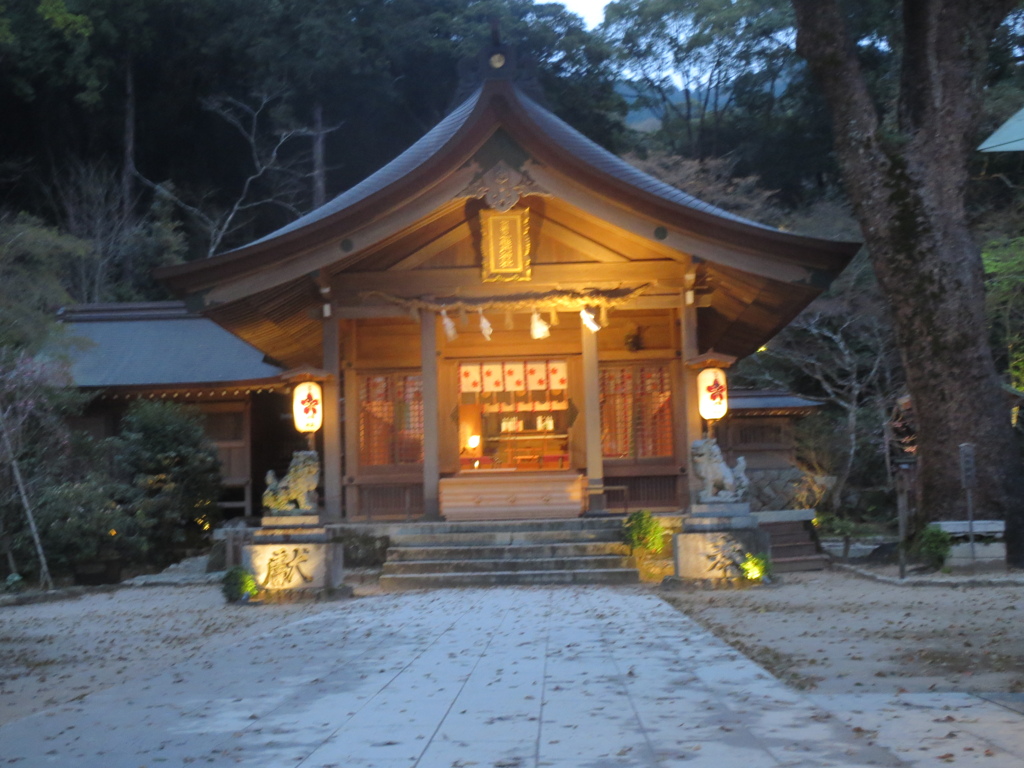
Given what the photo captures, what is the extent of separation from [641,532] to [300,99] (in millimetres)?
25150

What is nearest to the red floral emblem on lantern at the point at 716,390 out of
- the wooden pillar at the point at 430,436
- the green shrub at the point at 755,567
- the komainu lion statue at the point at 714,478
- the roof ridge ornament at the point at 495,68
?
the komainu lion statue at the point at 714,478

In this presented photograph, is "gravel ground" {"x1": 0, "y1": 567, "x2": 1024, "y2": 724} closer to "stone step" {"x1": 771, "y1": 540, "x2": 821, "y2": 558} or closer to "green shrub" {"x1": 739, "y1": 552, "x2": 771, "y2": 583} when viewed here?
"green shrub" {"x1": 739, "y1": 552, "x2": 771, "y2": 583}

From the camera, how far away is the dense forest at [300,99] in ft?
102

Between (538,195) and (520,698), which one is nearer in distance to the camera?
(520,698)

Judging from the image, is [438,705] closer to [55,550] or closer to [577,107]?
[55,550]

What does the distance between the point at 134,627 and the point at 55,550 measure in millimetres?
6595

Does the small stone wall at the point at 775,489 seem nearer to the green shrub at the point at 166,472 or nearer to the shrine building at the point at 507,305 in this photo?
the shrine building at the point at 507,305

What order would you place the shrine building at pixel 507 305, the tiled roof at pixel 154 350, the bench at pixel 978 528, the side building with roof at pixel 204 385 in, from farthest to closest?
the tiled roof at pixel 154 350 → the side building with roof at pixel 204 385 → the shrine building at pixel 507 305 → the bench at pixel 978 528

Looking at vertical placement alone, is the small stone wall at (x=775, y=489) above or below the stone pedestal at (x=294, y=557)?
above

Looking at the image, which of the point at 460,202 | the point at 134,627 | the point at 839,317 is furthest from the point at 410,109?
the point at 134,627

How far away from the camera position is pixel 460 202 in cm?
1465

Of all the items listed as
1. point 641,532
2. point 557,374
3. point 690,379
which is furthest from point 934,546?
point 557,374

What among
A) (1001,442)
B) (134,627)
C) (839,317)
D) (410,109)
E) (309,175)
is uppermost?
(410,109)

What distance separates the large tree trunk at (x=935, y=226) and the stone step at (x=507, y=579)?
4451mm
